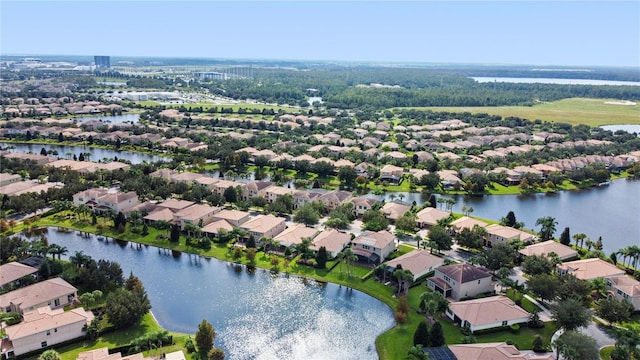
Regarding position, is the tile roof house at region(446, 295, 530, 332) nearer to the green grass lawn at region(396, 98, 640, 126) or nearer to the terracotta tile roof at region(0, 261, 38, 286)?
the terracotta tile roof at region(0, 261, 38, 286)

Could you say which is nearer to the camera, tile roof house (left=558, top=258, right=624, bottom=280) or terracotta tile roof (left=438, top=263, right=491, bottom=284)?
terracotta tile roof (left=438, top=263, right=491, bottom=284)

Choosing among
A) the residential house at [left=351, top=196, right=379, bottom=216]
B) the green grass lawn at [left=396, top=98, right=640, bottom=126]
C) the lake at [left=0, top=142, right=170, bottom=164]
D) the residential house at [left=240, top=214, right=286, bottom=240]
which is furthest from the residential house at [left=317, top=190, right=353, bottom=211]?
the green grass lawn at [left=396, top=98, right=640, bottom=126]

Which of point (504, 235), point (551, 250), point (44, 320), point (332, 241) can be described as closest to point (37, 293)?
point (44, 320)

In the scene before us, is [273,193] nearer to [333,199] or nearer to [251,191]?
[251,191]

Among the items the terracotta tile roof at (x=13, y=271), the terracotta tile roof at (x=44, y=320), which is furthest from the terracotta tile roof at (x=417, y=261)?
the terracotta tile roof at (x=13, y=271)

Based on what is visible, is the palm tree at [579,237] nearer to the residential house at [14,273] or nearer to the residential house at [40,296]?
the residential house at [40,296]
